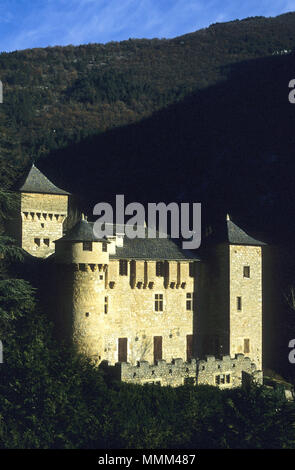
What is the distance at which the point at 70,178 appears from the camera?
74.2m

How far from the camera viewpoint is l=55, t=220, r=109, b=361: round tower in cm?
3900

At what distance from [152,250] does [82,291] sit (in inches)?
292

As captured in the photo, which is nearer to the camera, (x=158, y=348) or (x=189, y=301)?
(x=158, y=348)

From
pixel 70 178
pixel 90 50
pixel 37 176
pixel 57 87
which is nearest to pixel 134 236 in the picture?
pixel 37 176

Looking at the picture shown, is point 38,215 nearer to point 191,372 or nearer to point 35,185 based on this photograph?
point 35,185

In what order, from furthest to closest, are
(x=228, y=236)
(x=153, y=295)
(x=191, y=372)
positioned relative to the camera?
(x=228, y=236), (x=153, y=295), (x=191, y=372)

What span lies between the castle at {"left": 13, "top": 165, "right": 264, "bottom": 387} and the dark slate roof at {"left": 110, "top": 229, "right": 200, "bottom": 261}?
0.29ft

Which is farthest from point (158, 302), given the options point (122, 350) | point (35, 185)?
point (35, 185)

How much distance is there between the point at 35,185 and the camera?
4691 cm

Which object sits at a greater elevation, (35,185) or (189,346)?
(35,185)

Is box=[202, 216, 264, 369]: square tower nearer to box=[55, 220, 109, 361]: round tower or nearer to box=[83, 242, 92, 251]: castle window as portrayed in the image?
box=[55, 220, 109, 361]: round tower

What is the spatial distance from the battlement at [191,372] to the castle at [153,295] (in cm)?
6

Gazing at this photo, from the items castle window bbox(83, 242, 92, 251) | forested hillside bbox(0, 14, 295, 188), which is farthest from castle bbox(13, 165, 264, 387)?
forested hillside bbox(0, 14, 295, 188)
